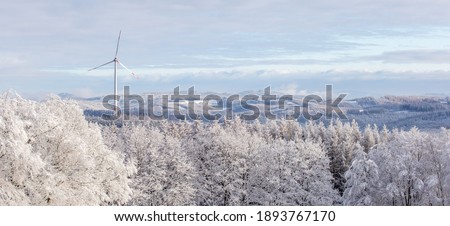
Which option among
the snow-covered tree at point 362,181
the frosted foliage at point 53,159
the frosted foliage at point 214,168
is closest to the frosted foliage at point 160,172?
the frosted foliage at point 214,168

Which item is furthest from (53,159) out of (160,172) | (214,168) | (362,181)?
(214,168)

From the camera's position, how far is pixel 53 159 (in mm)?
38250

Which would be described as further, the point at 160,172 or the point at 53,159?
the point at 160,172

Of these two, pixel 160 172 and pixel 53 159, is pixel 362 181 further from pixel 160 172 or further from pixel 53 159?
pixel 53 159

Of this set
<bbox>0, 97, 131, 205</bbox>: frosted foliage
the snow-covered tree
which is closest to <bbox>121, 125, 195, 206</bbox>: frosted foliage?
the snow-covered tree

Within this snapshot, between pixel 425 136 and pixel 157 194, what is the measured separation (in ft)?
100

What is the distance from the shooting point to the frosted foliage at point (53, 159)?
109 ft

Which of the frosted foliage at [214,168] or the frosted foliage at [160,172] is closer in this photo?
the frosted foliage at [214,168]

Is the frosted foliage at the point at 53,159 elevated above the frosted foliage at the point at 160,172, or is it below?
above

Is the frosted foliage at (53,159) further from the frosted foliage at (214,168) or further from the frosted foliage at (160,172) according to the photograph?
the frosted foliage at (160,172)

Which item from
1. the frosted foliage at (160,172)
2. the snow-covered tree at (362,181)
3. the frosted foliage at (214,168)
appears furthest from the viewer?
the frosted foliage at (160,172)

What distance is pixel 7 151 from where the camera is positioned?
32.8m
